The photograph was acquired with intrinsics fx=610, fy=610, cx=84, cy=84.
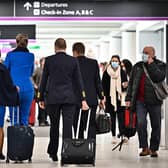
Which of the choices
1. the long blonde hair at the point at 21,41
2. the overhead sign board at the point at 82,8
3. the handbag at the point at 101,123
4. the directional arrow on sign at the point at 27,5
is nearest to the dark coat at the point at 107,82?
the overhead sign board at the point at 82,8

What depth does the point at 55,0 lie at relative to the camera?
12.2 meters

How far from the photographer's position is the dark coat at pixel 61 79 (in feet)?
25.8

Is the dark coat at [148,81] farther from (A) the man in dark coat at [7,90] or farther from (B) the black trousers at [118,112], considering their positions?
(B) the black trousers at [118,112]

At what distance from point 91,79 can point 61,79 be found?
3.07 feet

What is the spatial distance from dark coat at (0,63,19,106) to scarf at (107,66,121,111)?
338 centimetres

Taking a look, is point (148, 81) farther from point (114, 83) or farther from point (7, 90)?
point (114, 83)

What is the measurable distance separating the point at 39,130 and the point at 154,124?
19.5 feet

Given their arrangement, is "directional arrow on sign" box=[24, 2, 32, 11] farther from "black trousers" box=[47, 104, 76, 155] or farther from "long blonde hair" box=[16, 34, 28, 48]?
"black trousers" box=[47, 104, 76, 155]

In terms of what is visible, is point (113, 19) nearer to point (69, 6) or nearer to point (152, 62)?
point (69, 6)

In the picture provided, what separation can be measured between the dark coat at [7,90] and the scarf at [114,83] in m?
3.38

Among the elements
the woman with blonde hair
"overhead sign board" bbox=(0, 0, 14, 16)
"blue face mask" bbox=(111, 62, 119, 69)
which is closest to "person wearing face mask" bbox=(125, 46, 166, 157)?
the woman with blonde hair

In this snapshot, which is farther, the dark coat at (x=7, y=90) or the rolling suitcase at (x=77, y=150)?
the dark coat at (x=7, y=90)

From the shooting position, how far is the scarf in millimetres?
11266

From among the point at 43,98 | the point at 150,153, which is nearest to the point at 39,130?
the point at 150,153
